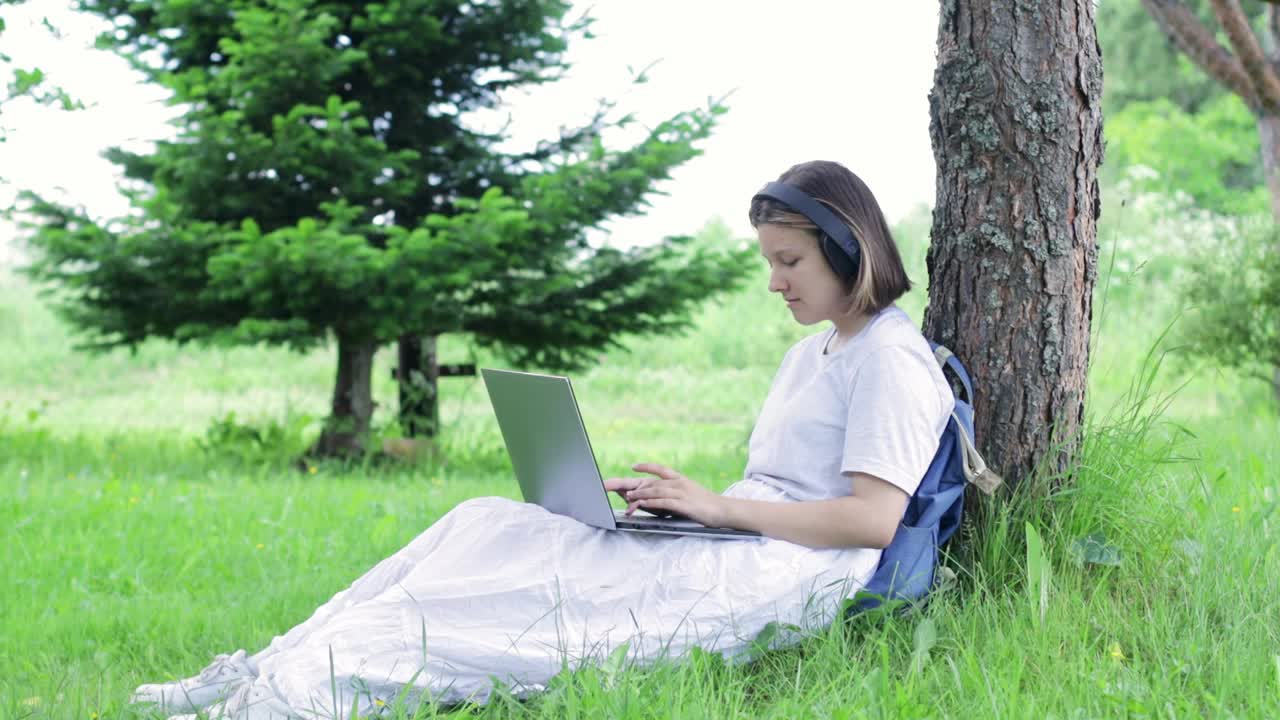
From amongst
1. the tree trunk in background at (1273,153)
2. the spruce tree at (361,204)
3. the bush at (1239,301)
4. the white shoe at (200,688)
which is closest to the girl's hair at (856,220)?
the white shoe at (200,688)

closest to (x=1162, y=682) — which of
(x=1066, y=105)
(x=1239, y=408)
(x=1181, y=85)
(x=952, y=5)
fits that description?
(x=1066, y=105)

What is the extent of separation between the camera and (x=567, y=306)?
299 inches

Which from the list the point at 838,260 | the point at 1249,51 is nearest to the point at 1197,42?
the point at 1249,51

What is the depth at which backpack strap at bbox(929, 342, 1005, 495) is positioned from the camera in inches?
102

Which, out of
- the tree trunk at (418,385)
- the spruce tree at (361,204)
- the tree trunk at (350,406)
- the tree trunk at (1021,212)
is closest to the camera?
the tree trunk at (1021,212)

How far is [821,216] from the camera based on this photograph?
96.3 inches

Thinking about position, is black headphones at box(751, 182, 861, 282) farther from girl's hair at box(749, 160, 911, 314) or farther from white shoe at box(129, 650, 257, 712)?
white shoe at box(129, 650, 257, 712)

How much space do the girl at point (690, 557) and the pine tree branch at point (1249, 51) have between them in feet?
22.0

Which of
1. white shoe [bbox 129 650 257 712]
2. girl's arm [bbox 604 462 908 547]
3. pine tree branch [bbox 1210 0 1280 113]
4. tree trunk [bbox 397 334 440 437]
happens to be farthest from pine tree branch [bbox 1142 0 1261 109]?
white shoe [bbox 129 650 257 712]

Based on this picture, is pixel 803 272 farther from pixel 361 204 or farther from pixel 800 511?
pixel 361 204

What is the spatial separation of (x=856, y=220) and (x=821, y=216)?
0.29ft

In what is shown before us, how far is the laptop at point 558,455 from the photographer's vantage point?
235cm

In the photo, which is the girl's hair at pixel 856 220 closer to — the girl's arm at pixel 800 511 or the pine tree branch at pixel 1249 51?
the girl's arm at pixel 800 511

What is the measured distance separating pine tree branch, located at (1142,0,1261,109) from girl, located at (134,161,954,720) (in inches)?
284
